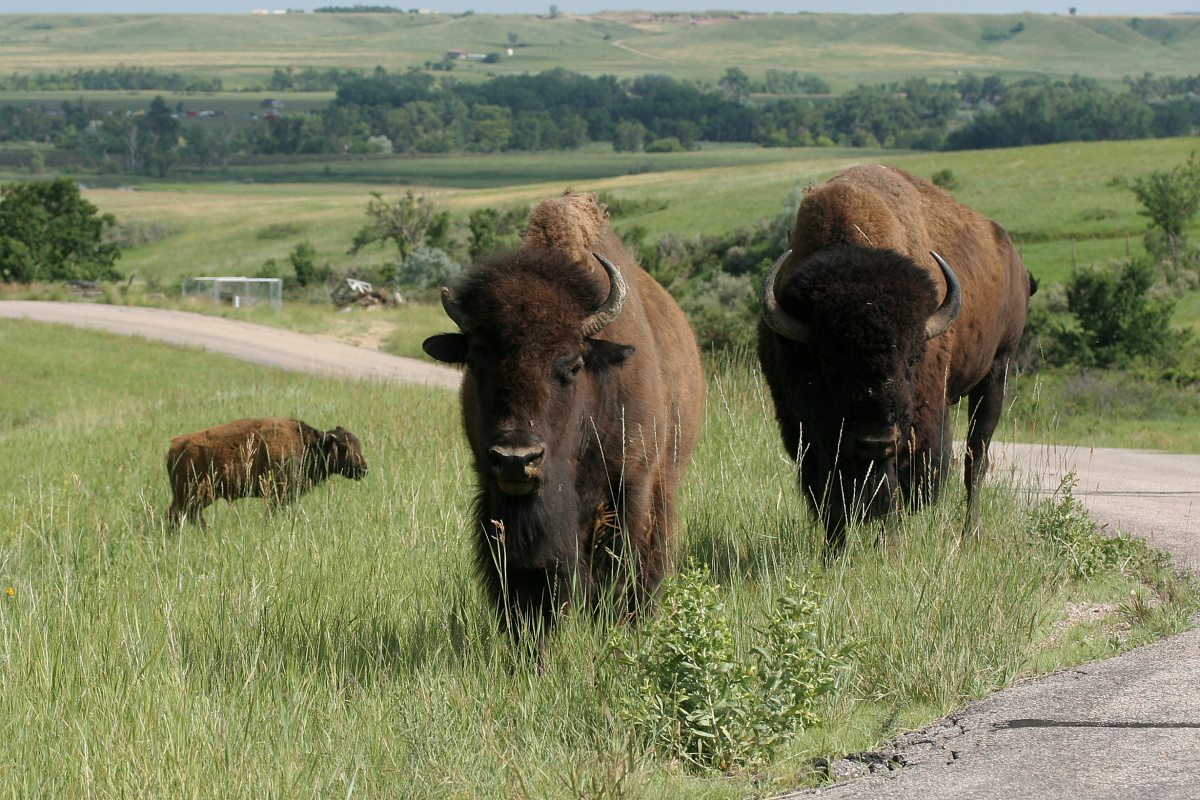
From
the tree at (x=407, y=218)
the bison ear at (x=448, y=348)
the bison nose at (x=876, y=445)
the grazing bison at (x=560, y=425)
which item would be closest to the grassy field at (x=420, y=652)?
the grazing bison at (x=560, y=425)

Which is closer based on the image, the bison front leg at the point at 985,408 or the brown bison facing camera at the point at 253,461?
the bison front leg at the point at 985,408

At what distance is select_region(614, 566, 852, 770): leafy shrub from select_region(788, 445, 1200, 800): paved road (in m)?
0.40

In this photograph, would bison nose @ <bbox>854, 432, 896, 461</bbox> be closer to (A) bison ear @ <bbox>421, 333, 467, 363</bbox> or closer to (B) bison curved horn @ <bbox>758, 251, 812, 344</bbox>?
(B) bison curved horn @ <bbox>758, 251, 812, 344</bbox>

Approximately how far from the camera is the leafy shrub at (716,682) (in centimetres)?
452

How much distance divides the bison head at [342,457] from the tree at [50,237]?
4779 cm

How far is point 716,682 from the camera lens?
15.2 feet

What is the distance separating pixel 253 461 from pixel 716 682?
6448 millimetres

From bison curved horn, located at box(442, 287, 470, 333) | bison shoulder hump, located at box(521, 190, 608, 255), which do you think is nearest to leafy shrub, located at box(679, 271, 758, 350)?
bison shoulder hump, located at box(521, 190, 608, 255)

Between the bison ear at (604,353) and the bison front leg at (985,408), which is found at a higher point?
the bison ear at (604,353)

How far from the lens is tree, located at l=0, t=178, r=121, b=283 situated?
51531mm

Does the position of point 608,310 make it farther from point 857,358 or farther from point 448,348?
point 857,358

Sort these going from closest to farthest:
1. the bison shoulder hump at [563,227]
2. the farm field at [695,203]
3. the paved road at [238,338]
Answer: the bison shoulder hump at [563,227]
the paved road at [238,338]
the farm field at [695,203]

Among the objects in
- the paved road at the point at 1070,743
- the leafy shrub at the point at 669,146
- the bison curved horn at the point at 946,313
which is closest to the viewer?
the paved road at the point at 1070,743

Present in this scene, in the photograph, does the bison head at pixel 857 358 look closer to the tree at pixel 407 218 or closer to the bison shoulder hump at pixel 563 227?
the bison shoulder hump at pixel 563 227
